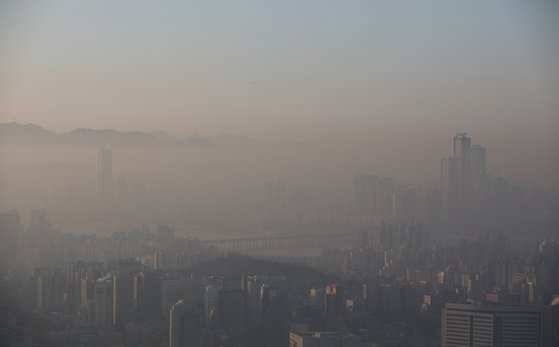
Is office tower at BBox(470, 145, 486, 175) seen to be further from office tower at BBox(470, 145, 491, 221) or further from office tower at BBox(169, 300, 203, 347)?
office tower at BBox(169, 300, 203, 347)

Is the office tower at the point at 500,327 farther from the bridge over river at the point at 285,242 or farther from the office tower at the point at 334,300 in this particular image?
the bridge over river at the point at 285,242

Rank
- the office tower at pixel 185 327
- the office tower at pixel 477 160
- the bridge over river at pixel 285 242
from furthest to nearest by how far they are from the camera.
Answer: the bridge over river at pixel 285 242, the office tower at pixel 477 160, the office tower at pixel 185 327

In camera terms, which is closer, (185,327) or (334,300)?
(185,327)

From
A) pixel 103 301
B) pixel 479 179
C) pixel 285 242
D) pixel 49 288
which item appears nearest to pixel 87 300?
pixel 103 301

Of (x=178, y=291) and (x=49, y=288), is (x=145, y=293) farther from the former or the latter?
(x=49, y=288)

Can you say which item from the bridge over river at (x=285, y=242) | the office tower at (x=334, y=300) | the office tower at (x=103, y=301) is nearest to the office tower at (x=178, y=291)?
A: the office tower at (x=103, y=301)

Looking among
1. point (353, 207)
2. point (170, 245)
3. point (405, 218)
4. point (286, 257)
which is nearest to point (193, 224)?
point (170, 245)

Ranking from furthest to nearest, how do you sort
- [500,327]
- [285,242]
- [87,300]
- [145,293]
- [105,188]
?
1. [105,188]
2. [285,242]
3. [145,293]
4. [87,300]
5. [500,327]
